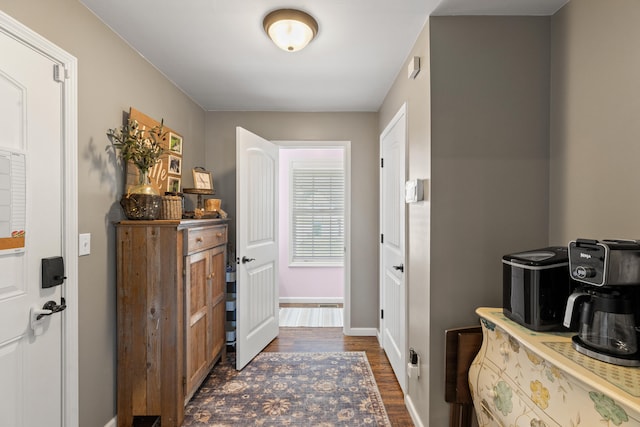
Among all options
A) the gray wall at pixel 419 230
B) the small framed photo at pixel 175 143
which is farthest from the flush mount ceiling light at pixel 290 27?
the small framed photo at pixel 175 143

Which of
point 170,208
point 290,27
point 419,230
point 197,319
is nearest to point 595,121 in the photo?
point 419,230

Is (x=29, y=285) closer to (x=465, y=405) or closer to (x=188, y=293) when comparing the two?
(x=188, y=293)

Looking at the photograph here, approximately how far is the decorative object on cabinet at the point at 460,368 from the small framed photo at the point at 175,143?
8.00 feet

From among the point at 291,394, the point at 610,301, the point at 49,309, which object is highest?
the point at 610,301

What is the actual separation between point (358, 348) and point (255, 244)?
144 cm

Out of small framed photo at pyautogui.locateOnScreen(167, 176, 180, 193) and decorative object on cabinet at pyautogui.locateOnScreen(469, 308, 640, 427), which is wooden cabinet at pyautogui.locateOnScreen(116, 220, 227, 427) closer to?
small framed photo at pyautogui.locateOnScreen(167, 176, 180, 193)

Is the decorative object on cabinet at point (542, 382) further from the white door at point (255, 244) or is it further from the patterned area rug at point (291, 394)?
the white door at point (255, 244)

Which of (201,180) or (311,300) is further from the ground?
(201,180)

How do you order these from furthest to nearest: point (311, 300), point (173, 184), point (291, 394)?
point (311, 300), point (173, 184), point (291, 394)

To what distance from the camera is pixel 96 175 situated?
1822 mm

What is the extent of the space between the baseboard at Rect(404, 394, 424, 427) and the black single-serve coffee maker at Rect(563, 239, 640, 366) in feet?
3.96

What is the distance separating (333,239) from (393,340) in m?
2.32

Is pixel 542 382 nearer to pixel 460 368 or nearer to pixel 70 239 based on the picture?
pixel 460 368

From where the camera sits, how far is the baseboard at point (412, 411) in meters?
1.99
